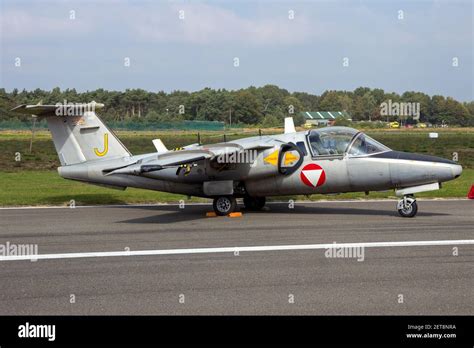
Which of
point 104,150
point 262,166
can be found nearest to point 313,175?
point 262,166

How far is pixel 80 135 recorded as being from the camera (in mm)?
19672

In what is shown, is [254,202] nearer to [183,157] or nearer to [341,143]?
[341,143]

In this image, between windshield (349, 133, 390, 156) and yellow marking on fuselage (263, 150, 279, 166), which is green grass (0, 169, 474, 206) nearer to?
yellow marking on fuselage (263, 150, 279, 166)

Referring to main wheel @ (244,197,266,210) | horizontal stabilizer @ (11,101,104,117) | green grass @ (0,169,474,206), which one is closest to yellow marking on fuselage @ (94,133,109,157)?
horizontal stabilizer @ (11,101,104,117)

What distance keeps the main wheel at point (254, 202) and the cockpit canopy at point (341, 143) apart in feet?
9.00

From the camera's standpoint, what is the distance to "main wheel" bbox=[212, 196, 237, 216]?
1797 cm

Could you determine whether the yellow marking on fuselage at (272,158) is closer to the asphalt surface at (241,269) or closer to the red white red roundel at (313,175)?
the red white red roundel at (313,175)

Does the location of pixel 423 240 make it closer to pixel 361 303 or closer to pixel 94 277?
pixel 361 303
